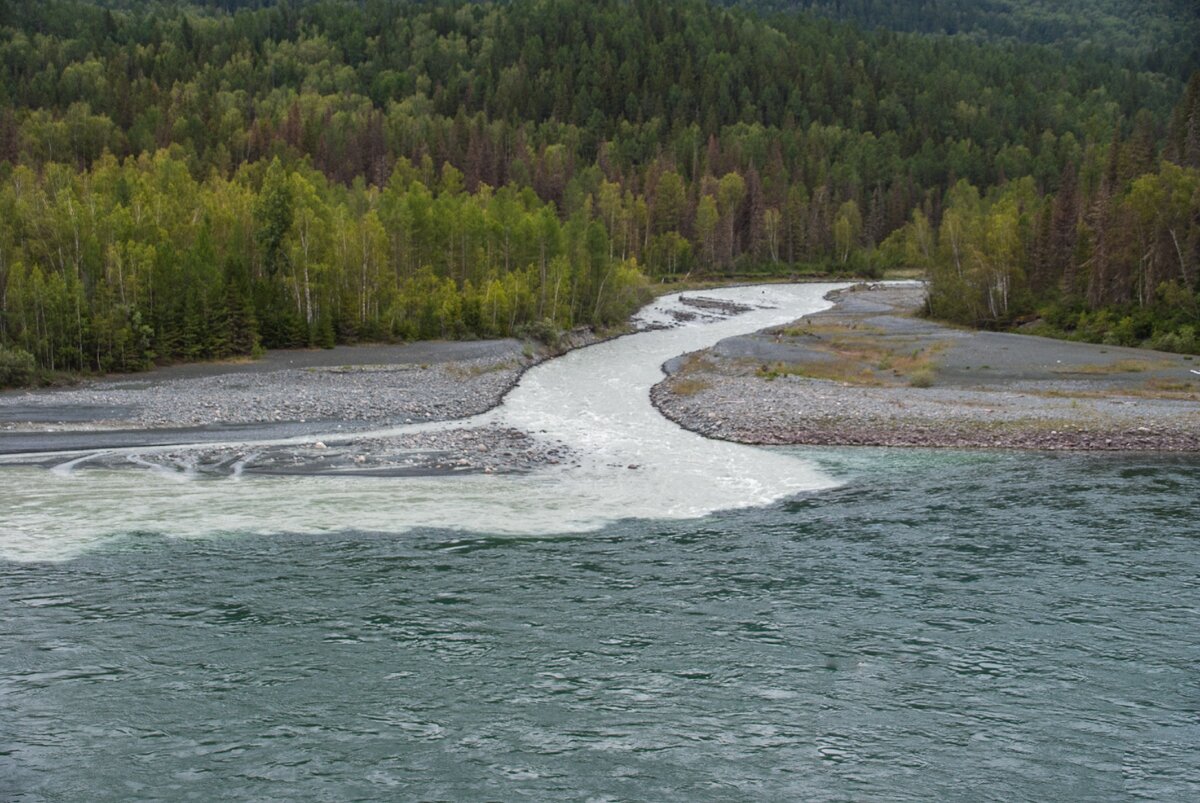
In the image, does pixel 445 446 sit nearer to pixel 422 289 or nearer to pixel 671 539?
pixel 671 539

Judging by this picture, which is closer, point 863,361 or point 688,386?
point 688,386

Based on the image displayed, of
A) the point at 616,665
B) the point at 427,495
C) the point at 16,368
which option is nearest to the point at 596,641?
the point at 616,665

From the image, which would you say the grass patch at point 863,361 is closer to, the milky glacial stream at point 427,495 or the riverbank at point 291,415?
the riverbank at point 291,415

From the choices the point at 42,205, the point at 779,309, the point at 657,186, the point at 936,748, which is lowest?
the point at 936,748

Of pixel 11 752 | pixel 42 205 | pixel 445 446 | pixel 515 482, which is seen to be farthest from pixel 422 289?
pixel 11 752

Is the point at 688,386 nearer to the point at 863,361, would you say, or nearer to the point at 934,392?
the point at 934,392

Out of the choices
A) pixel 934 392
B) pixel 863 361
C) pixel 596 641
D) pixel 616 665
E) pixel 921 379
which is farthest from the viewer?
pixel 863 361

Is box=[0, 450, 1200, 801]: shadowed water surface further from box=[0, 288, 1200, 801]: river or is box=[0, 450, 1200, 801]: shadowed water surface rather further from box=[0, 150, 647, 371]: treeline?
box=[0, 150, 647, 371]: treeline

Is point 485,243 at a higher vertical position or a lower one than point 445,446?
higher
